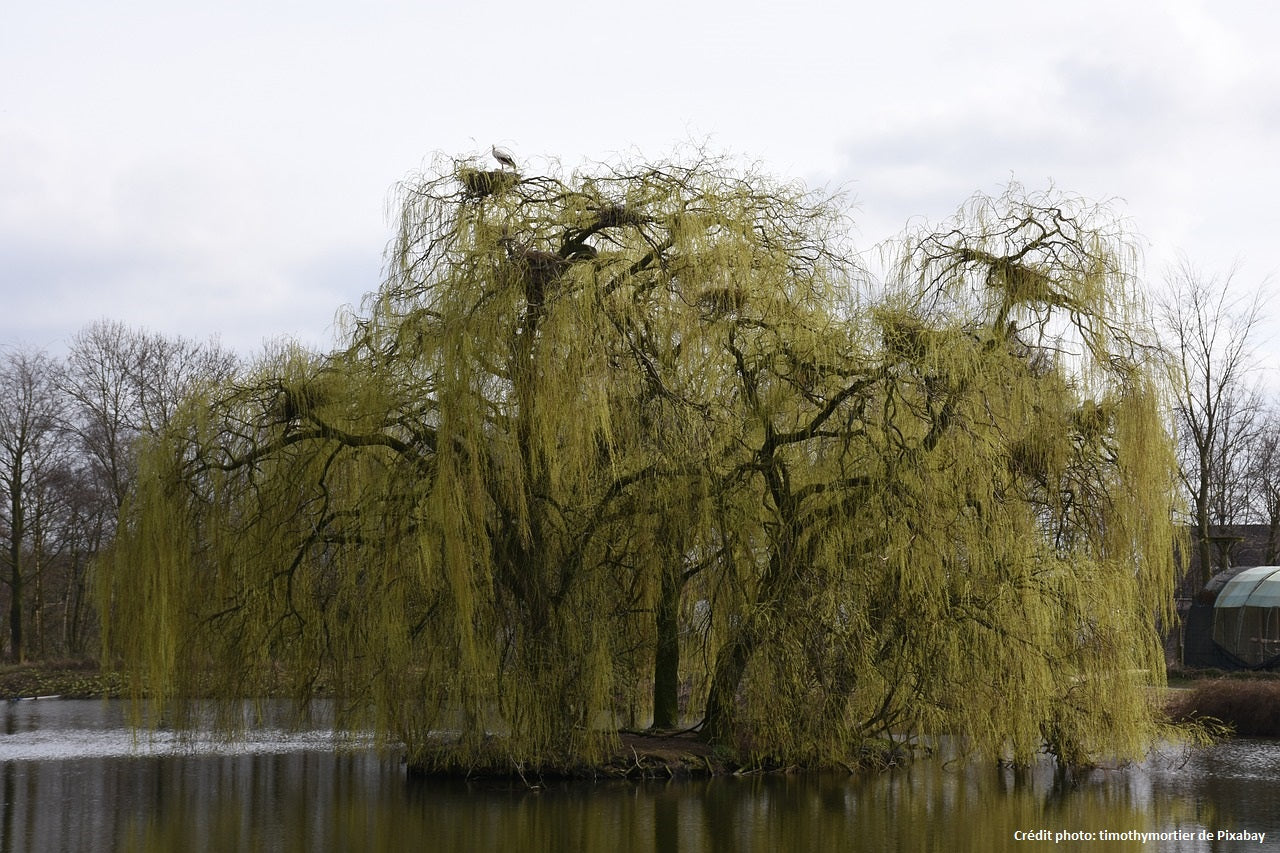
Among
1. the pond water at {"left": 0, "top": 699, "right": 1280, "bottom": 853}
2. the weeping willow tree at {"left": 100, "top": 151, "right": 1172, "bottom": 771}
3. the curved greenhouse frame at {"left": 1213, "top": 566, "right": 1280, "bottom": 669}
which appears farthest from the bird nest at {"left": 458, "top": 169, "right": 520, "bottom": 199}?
the curved greenhouse frame at {"left": 1213, "top": 566, "right": 1280, "bottom": 669}

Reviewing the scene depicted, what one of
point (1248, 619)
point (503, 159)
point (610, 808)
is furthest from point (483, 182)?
point (1248, 619)

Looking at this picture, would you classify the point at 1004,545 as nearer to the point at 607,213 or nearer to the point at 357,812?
the point at 607,213

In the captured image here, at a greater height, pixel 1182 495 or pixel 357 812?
pixel 1182 495

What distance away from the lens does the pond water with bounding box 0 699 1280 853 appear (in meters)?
11.4

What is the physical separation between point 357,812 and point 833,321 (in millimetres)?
7853

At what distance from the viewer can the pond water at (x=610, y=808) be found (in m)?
11.4

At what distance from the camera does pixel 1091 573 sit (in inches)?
607

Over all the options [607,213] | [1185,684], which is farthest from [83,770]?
[1185,684]

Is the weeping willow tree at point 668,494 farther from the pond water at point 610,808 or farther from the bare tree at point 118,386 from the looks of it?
the bare tree at point 118,386

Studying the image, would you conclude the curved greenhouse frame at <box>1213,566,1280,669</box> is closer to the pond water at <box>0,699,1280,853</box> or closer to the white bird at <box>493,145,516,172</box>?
the pond water at <box>0,699,1280,853</box>

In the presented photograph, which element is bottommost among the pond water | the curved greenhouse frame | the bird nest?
the pond water

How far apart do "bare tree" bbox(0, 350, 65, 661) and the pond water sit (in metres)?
17.5

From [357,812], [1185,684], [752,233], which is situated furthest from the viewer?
[1185,684]

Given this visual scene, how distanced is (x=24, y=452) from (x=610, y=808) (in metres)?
26.4
